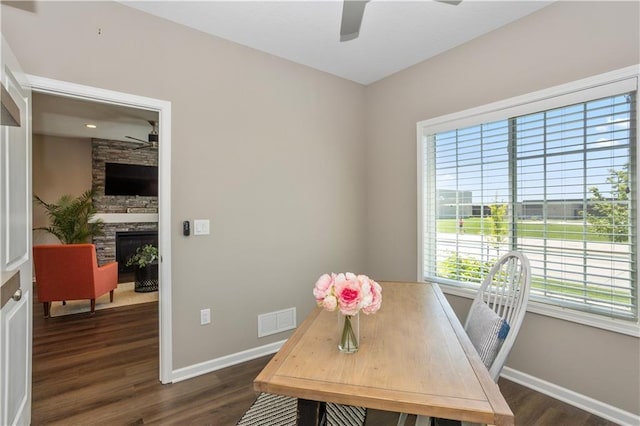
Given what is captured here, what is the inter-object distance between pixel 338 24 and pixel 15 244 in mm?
2453

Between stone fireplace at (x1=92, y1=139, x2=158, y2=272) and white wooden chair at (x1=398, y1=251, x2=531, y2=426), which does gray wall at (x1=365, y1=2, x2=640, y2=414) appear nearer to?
white wooden chair at (x1=398, y1=251, x2=531, y2=426)

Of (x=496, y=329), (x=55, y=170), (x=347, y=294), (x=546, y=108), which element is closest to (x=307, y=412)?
(x=347, y=294)

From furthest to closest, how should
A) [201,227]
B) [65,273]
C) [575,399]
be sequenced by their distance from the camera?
[65,273] < [201,227] < [575,399]

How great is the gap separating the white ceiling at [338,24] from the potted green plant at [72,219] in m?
4.60

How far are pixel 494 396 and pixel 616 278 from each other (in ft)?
5.59

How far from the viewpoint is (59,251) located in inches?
141

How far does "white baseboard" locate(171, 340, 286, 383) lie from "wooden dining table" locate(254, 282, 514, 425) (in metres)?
1.51

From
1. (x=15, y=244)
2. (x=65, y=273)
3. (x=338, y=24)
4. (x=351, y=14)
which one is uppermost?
(x=338, y=24)

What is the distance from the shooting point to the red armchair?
11.7ft

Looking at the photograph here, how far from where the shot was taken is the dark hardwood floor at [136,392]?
6.41 feet

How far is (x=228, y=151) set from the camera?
8.66 feet

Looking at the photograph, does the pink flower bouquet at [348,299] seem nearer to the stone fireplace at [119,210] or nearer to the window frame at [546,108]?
the window frame at [546,108]

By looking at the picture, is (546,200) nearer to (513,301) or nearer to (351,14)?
(513,301)

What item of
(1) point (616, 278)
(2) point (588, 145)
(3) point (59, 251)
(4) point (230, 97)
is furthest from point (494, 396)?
(3) point (59, 251)
